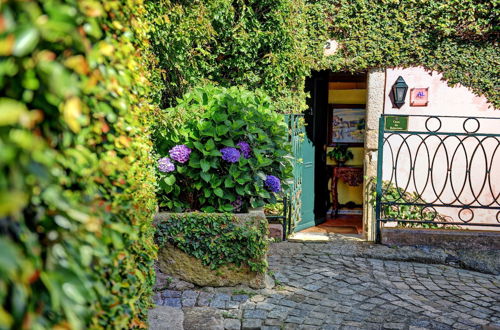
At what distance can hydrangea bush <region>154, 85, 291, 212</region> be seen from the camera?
4074 millimetres

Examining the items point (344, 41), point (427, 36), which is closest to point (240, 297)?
point (344, 41)

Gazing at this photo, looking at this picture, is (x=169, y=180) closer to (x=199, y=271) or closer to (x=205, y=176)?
(x=205, y=176)

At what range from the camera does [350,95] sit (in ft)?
29.0

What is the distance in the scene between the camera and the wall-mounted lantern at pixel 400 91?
21.5ft

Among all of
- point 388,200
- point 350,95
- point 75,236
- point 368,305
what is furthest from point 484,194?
point 75,236

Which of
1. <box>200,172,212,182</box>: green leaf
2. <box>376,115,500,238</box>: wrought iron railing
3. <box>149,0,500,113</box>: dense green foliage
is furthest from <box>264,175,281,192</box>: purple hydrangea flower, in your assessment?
<box>376,115,500,238</box>: wrought iron railing

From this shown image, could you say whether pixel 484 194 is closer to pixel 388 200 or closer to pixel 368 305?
pixel 388 200

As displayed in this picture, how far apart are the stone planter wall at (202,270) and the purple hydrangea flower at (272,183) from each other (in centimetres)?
34

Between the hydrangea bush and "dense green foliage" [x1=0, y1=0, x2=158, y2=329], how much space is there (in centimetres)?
254

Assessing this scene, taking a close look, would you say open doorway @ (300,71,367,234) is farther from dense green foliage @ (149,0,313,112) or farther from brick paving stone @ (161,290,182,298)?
brick paving stone @ (161,290,182,298)

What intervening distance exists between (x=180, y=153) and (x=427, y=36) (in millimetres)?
4419

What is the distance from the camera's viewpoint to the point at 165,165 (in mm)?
4000

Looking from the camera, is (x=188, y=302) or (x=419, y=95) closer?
(x=188, y=302)

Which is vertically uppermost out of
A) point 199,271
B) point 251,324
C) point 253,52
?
point 253,52
